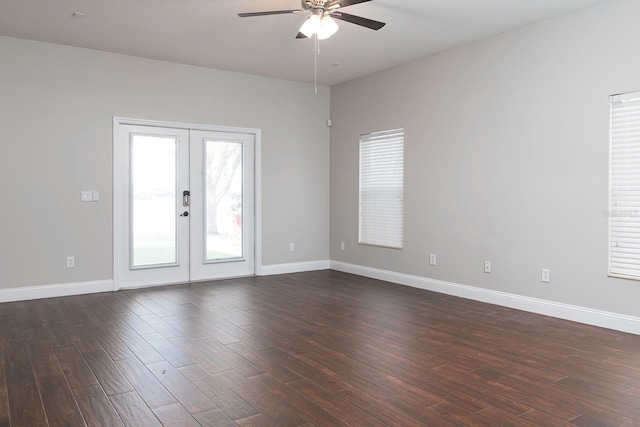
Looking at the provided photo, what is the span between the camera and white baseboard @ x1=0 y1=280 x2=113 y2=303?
5.02 m

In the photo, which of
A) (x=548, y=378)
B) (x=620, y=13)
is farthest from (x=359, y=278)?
(x=620, y=13)

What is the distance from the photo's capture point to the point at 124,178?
571 cm

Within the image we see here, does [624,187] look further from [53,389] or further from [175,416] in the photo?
[53,389]

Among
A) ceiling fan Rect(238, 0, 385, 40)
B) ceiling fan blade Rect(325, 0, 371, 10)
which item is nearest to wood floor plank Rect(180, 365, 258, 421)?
ceiling fan Rect(238, 0, 385, 40)

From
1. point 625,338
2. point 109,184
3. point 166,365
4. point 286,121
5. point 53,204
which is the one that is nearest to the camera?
point 166,365

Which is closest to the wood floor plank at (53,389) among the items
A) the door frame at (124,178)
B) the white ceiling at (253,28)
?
the door frame at (124,178)

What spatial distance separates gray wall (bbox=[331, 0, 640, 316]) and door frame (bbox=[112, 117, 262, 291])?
5.79 feet

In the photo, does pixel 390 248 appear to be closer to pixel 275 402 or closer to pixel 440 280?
pixel 440 280

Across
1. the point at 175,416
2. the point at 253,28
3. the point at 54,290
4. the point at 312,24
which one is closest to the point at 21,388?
the point at 175,416

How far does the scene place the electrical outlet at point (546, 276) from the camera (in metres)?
4.48

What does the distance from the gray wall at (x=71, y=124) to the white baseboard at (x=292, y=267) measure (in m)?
2.08

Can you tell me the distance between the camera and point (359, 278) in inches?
259

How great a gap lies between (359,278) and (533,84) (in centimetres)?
336

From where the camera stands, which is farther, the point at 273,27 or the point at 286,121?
the point at 286,121
